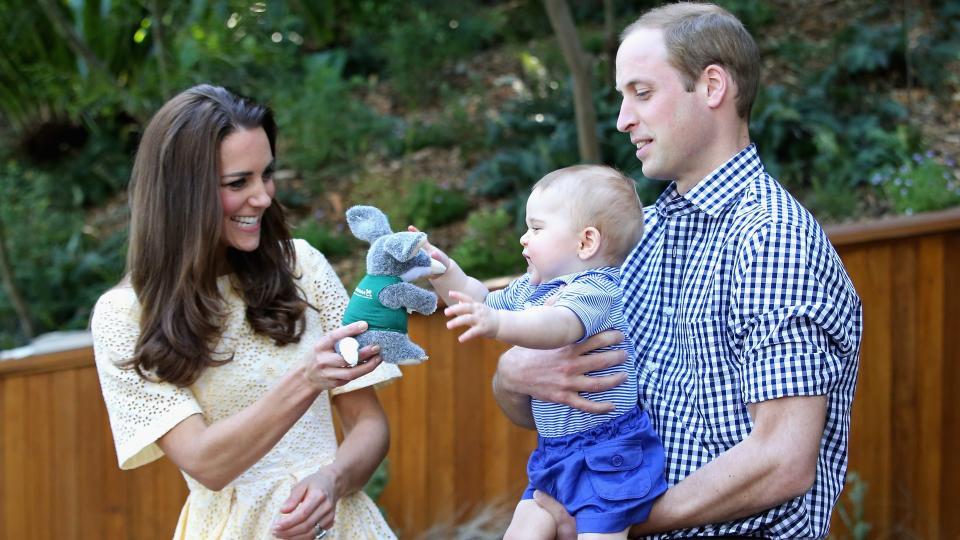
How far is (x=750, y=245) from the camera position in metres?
2.16

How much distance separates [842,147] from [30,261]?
15.4ft

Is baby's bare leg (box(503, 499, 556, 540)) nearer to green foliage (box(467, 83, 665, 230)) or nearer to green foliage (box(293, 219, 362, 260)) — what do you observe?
green foliage (box(467, 83, 665, 230))

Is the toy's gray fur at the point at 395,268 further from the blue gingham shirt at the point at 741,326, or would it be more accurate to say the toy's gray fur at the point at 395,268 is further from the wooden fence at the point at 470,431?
the wooden fence at the point at 470,431

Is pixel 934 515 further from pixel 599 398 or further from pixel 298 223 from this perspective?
pixel 298 223

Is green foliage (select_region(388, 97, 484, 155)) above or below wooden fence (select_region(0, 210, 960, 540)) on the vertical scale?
above

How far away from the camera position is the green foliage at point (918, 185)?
5121mm

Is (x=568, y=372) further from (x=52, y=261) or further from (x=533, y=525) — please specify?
(x=52, y=261)

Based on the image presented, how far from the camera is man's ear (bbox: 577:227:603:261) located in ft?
7.57

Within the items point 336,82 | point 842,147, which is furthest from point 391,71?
point 842,147

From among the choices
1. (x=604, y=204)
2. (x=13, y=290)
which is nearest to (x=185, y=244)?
(x=604, y=204)

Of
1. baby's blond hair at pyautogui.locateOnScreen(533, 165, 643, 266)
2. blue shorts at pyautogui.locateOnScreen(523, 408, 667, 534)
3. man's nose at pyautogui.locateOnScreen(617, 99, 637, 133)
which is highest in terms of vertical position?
man's nose at pyautogui.locateOnScreen(617, 99, 637, 133)

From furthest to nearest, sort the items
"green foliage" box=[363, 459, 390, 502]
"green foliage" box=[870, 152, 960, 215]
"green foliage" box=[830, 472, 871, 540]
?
1. "green foliage" box=[870, 152, 960, 215]
2. "green foliage" box=[830, 472, 871, 540]
3. "green foliage" box=[363, 459, 390, 502]

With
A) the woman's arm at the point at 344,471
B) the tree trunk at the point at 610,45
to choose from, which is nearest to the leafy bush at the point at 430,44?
the tree trunk at the point at 610,45

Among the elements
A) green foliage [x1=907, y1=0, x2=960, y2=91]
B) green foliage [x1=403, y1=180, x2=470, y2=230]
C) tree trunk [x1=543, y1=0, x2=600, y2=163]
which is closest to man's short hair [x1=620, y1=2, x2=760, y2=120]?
tree trunk [x1=543, y1=0, x2=600, y2=163]
